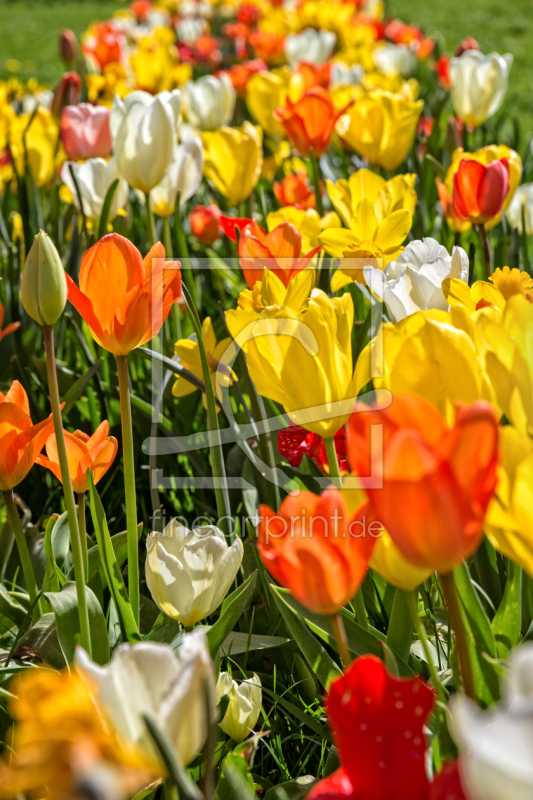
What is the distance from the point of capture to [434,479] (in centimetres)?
35

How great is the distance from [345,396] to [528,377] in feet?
0.70

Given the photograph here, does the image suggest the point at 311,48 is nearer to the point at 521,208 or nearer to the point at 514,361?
the point at 521,208

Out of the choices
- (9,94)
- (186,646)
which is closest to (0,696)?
(186,646)

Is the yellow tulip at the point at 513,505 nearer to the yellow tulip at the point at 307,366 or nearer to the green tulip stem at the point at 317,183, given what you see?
the yellow tulip at the point at 307,366

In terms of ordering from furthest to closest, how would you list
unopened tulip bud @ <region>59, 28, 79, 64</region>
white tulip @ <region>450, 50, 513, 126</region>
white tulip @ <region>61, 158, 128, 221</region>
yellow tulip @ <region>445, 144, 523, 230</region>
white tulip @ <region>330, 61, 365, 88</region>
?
1. white tulip @ <region>330, 61, 365, 88</region>
2. unopened tulip bud @ <region>59, 28, 79, 64</region>
3. white tulip @ <region>450, 50, 513, 126</region>
4. white tulip @ <region>61, 158, 128, 221</region>
5. yellow tulip @ <region>445, 144, 523, 230</region>

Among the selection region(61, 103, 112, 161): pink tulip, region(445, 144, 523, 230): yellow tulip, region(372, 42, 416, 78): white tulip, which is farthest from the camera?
region(372, 42, 416, 78): white tulip

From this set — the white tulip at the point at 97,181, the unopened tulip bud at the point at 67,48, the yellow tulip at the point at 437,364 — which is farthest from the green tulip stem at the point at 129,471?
the unopened tulip bud at the point at 67,48

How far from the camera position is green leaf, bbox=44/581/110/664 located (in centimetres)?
66

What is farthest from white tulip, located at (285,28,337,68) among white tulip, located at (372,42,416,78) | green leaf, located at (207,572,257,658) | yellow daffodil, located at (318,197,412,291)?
green leaf, located at (207,572,257,658)

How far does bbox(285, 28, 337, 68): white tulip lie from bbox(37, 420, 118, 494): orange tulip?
117 inches

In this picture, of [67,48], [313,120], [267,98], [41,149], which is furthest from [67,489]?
[67,48]

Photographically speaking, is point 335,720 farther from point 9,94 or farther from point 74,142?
point 9,94

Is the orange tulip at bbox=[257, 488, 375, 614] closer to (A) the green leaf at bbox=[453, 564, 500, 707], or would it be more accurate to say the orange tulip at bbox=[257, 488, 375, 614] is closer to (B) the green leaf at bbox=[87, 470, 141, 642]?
(A) the green leaf at bbox=[453, 564, 500, 707]

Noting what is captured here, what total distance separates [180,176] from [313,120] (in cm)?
28
